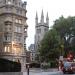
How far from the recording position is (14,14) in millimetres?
91750

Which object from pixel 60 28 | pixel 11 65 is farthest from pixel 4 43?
pixel 11 65

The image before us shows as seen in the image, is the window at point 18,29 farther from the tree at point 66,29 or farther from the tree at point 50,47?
the tree at point 66,29

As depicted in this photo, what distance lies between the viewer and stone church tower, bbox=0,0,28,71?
8869 centimetres

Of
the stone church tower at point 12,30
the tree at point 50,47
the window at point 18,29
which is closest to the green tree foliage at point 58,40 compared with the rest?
the tree at point 50,47

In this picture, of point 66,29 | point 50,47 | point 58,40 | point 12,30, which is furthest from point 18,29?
point 66,29

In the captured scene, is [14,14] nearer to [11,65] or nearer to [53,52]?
[53,52]

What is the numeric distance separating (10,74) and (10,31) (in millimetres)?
67619

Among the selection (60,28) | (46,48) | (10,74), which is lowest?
(10,74)

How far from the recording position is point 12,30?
297ft

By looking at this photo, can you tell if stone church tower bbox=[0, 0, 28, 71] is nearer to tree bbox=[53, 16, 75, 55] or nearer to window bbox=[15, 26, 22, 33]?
window bbox=[15, 26, 22, 33]

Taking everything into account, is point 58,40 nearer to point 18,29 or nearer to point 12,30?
point 18,29

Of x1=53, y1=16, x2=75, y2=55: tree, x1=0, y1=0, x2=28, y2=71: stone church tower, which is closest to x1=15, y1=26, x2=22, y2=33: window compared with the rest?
x1=0, y1=0, x2=28, y2=71: stone church tower

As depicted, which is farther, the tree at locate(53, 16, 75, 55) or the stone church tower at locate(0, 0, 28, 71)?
the tree at locate(53, 16, 75, 55)

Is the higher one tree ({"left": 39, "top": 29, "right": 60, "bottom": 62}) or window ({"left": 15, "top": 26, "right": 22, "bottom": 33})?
window ({"left": 15, "top": 26, "right": 22, "bottom": 33})
